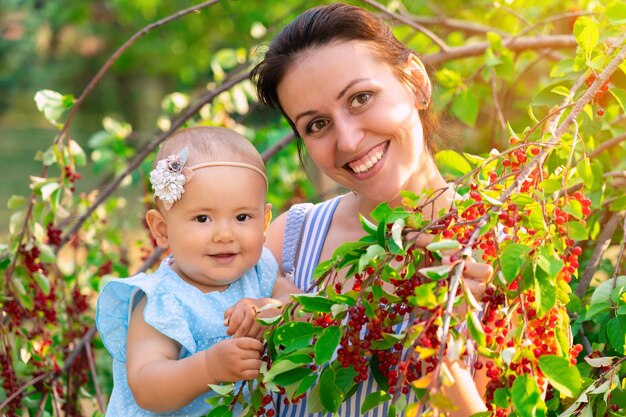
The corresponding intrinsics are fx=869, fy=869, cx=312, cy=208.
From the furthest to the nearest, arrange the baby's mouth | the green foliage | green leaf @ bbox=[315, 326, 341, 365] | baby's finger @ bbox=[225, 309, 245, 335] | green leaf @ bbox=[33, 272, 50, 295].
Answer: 1. green leaf @ bbox=[33, 272, 50, 295]
2. the baby's mouth
3. baby's finger @ bbox=[225, 309, 245, 335]
4. green leaf @ bbox=[315, 326, 341, 365]
5. the green foliage

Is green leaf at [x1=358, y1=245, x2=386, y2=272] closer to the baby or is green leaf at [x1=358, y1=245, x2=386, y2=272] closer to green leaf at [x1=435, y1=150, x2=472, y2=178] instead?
the baby

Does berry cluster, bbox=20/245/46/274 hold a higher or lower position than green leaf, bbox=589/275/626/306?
higher

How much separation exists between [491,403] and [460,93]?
178 cm

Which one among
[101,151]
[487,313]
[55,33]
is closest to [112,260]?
[101,151]

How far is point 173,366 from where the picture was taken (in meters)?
1.75

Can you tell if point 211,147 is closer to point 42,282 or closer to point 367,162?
point 367,162

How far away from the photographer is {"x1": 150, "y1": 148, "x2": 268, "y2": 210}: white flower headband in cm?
190

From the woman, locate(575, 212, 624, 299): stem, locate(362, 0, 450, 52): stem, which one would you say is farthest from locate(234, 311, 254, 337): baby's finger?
locate(362, 0, 450, 52): stem

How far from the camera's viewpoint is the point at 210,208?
1.91m

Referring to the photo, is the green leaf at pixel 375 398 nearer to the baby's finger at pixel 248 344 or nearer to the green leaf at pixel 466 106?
the baby's finger at pixel 248 344

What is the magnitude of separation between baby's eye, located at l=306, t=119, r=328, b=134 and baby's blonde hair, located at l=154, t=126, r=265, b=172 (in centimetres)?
13

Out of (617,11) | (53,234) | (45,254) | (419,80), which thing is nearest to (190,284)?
(419,80)

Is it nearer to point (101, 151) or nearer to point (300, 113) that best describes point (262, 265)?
point (300, 113)

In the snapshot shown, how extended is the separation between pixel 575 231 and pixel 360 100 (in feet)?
2.06
